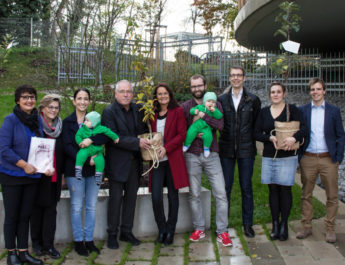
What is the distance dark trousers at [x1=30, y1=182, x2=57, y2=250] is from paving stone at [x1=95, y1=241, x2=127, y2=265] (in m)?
0.59

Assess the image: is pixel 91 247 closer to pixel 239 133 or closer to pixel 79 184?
pixel 79 184

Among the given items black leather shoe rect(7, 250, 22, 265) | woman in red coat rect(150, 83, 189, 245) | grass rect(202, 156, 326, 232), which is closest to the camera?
black leather shoe rect(7, 250, 22, 265)

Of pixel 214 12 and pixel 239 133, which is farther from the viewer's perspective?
pixel 214 12

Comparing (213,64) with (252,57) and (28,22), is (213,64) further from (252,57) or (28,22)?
(28,22)

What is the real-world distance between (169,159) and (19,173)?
5.54ft

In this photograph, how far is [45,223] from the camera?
4129 millimetres

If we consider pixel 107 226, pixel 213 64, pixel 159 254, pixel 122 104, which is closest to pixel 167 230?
pixel 159 254

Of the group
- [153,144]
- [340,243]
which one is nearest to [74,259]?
[153,144]

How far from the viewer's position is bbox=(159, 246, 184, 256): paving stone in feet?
14.1

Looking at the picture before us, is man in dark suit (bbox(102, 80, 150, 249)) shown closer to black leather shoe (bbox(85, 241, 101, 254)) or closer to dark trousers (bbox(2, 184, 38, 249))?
black leather shoe (bbox(85, 241, 101, 254))

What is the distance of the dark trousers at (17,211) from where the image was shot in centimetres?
375

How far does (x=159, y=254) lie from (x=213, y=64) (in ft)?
38.3

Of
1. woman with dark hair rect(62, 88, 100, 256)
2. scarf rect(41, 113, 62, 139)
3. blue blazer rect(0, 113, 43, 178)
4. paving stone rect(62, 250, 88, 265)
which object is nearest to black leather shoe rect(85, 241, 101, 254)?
woman with dark hair rect(62, 88, 100, 256)

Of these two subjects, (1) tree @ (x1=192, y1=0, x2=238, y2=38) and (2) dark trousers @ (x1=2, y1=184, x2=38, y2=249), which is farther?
(1) tree @ (x1=192, y1=0, x2=238, y2=38)
